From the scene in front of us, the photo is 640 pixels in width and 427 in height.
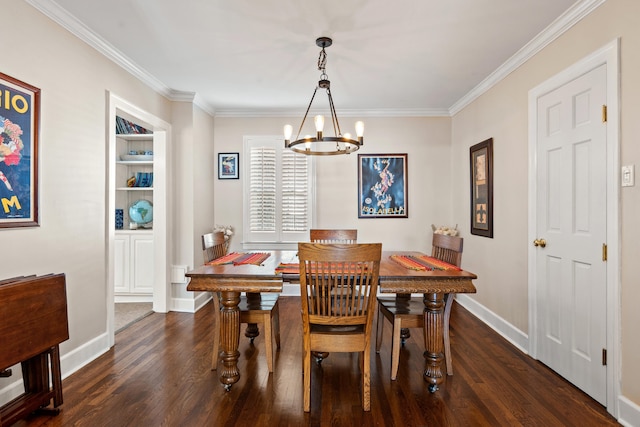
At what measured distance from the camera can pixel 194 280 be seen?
91.0 inches

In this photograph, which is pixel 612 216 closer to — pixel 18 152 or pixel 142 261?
pixel 18 152

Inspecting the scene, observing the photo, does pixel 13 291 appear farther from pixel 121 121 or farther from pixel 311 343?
pixel 121 121

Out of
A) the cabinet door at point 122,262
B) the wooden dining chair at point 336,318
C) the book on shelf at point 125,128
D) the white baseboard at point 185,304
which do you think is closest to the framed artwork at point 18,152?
the wooden dining chair at point 336,318

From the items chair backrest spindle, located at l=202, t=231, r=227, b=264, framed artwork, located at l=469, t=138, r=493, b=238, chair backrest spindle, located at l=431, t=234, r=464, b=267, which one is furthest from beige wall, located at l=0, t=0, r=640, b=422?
chair backrest spindle, located at l=202, t=231, r=227, b=264

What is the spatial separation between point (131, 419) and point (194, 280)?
848mm

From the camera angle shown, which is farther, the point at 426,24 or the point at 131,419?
the point at 426,24

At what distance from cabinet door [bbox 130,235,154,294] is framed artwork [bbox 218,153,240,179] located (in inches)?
51.7

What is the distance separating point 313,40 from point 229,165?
2546 mm

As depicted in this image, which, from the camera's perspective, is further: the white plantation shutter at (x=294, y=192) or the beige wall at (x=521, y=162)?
the white plantation shutter at (x=294, y=192)

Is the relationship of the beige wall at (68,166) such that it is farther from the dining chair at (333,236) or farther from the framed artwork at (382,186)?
the framed artwork at (382,186)

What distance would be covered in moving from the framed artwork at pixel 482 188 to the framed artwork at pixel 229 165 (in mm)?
3113

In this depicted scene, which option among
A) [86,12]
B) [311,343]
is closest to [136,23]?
[86,12]

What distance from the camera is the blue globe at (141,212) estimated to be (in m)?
4.63

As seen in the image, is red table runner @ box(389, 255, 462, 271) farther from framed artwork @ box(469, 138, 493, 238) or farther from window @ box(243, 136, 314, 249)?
window @ box(243, 136, 314, 249)
